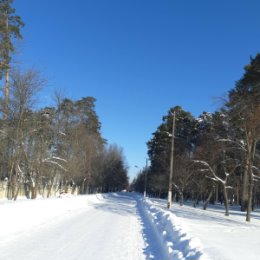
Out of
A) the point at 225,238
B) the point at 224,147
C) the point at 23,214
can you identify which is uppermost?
the point at 224,147

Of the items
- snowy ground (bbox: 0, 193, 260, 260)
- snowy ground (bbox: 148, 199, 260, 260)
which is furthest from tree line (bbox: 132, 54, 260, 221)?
snowy ground (bbox: 0, 193, 260, 260)

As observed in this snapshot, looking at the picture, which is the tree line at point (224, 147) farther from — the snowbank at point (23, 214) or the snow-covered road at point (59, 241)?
the snow-covered road at point (59, 241)

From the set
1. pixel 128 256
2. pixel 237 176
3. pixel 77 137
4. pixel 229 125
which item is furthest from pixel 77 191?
pixel 128 256

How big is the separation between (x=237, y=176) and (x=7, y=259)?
4772 centimetres

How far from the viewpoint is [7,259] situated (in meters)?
9.71

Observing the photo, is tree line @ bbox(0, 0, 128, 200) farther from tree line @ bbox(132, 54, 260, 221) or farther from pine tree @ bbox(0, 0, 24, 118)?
tree line @ bbox(132, 54, 260, 221)

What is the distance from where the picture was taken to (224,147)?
33969 mm

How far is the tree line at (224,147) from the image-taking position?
28891 mm

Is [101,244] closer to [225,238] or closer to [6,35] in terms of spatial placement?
[225,238]

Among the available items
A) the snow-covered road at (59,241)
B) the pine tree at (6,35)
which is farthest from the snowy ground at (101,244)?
the pine tree at (6,35)

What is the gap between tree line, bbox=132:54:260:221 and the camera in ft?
94.8

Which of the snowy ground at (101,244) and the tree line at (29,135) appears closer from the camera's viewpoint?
the snowy ground at (101,244)

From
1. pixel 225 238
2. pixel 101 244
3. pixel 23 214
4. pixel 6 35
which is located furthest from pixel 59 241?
pixel 6 35

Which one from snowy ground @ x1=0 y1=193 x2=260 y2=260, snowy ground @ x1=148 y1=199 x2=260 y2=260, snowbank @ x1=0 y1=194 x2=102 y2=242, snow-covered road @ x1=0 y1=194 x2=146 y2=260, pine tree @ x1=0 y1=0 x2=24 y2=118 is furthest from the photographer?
pine tree @ x1=0 y1=0 x2=24 y2=118
